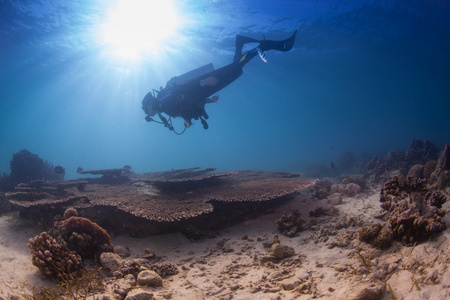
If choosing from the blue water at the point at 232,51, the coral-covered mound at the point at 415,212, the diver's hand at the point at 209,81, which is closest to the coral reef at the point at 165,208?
the coral-covered mound at the point at 415,212

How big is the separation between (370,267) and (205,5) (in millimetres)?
21432

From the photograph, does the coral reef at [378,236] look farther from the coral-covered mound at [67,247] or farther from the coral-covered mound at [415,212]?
the coral-covered mound at [67,247]

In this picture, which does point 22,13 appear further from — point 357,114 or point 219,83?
point 357,114

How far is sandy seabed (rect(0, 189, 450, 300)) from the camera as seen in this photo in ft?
8.50

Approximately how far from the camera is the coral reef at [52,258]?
353cm

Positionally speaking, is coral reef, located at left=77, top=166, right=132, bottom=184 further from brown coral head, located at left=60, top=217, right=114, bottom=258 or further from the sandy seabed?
brown coral head, located at left=60, top=217, right=114, bottom=258

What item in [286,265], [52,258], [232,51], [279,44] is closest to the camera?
[52,258]

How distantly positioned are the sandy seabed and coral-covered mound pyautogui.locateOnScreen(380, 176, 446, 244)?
14 centimetres

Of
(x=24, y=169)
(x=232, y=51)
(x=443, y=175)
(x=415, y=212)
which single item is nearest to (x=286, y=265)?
(x=415, y=212)

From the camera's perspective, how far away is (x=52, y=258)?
144 inches

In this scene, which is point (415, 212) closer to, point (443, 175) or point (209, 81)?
point (443, 175)

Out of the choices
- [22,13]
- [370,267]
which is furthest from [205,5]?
[370,267]

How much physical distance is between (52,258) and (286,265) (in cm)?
396

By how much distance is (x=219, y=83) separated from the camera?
10.4 metres
